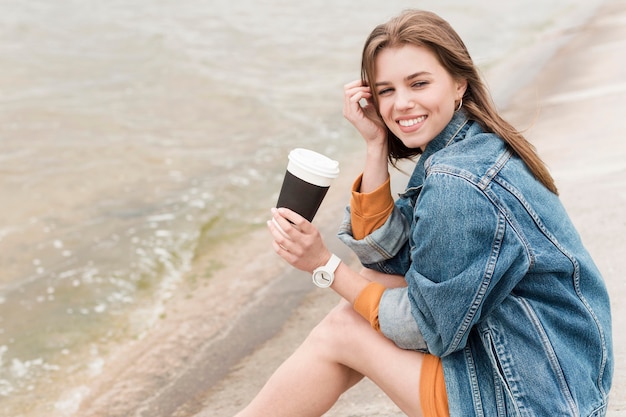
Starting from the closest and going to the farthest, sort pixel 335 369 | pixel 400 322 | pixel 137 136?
pixel 400 322, pixel 335 369, pixel 137 136

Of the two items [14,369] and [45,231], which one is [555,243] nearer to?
[14,369]

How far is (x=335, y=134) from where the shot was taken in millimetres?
7586

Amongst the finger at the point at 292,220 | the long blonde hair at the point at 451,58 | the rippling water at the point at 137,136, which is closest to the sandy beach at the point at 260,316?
the rippling water at the point at 137,136

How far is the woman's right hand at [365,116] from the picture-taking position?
8.48ft

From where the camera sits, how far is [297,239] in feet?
7.39

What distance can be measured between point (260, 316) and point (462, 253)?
2.20 metres

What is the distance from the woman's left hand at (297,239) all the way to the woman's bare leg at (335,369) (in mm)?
185

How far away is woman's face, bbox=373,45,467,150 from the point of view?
→ 7.48ft

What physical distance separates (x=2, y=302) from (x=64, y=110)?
4.27 meters

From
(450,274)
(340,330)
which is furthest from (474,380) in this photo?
(340,330)

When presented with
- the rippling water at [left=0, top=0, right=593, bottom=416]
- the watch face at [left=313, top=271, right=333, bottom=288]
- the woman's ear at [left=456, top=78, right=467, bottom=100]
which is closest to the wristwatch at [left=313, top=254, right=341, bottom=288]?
the watch face at [left=313, top=271, right=333, bottom=288]

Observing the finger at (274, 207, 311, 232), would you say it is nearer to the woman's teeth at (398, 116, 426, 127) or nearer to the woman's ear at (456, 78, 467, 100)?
Answer: the woman's teeth at (398, 116, 426, 127)

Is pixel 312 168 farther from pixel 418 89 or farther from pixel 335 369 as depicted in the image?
pixel 335 369

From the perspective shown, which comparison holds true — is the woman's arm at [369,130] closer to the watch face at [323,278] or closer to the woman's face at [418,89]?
the woman's face at [418,89]
